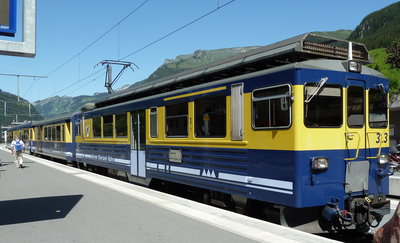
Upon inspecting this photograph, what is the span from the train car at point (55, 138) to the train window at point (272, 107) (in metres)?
13.3

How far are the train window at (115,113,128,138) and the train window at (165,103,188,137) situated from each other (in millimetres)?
2720

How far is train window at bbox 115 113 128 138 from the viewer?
36.4 feet

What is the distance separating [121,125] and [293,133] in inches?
275

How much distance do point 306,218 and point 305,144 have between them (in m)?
1.19

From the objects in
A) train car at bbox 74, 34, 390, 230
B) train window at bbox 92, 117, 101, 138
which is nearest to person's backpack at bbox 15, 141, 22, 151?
train window at bbox 92, 117, 101, 138

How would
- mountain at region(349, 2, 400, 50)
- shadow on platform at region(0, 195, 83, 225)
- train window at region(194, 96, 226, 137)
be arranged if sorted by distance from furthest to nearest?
mountain at region(349, 2, 400, 50) < train window at region(194, 96, 226, 137) < shadow on platform at region(0, 195, 83, 225)

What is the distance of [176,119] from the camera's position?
27.4ft

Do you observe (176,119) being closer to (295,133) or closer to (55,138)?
(295,133)

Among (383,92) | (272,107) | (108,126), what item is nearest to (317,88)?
(272,107)

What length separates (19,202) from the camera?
790 centimetres

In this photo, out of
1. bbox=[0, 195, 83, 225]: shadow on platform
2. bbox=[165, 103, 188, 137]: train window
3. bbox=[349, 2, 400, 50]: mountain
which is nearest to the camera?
bbox=[0, 195, 83, 225]: shadow on platform

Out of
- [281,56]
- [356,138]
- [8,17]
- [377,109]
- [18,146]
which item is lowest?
[18,146]

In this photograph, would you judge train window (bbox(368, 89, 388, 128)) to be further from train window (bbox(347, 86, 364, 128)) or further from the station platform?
the station platform

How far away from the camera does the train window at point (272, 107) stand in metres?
5.58
